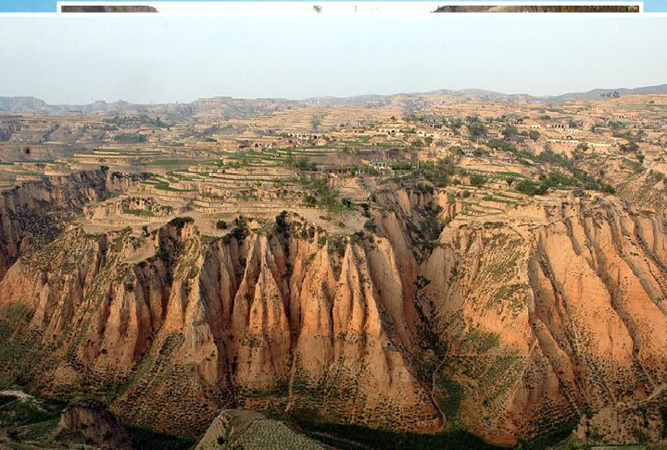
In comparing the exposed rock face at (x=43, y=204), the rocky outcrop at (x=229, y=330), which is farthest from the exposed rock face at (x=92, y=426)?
the exposed rock face at (x=43, y=204)

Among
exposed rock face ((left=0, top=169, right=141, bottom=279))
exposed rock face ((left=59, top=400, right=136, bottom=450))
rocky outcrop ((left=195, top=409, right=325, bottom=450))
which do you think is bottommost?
exposed rock face ((left=59, top=400, right=136, bottom=450))

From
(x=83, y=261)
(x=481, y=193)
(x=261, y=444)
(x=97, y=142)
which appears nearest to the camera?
(x=261, y=444)

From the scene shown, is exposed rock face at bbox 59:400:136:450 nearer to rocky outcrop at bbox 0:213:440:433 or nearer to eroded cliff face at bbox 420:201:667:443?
rocky outcrop at bbox 0:213:440:433

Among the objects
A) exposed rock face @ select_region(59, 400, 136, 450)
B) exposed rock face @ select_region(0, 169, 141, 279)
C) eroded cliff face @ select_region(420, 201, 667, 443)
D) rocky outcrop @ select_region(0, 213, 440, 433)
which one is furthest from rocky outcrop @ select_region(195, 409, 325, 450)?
exposed rock face @ select_region(0, 169, 141, 279)

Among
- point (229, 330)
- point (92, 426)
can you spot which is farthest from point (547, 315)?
point (92, 426)

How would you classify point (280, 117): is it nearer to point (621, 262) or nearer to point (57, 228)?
point (57, 228)

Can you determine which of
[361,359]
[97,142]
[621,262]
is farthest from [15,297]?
[97,142]

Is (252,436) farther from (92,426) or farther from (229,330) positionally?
(229,330)
